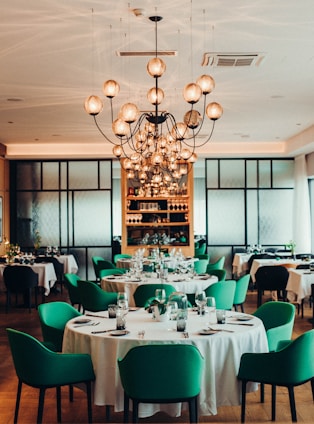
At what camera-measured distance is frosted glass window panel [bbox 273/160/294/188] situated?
49.8 feet

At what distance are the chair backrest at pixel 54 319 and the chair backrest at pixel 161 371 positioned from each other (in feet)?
4.89

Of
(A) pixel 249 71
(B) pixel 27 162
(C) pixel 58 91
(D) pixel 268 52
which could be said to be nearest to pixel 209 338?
(D) pixel 268 52

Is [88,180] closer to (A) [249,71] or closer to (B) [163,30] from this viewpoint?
(A) [249,71]

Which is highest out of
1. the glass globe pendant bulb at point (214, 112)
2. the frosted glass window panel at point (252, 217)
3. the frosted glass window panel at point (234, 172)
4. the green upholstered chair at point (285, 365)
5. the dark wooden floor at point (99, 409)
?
the frosted glass window panel at point (234, 172)

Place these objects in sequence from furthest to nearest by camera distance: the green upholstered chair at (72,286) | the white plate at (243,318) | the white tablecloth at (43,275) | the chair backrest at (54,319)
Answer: the white tablecloth at (43,275)
the green upholstered chair at (72,286)
the chair backrest at (54,319)
the white plate at (243,318)

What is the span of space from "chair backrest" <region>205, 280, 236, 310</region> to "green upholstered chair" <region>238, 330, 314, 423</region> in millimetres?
2480

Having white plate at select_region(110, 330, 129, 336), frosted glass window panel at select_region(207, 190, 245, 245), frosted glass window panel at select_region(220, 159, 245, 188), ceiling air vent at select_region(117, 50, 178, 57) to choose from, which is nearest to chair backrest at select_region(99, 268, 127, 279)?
ceiling air vent at select_region(117, 50, 178, 57)

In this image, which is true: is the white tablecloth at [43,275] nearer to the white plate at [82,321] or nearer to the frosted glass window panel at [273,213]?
the white plate at [82,321]

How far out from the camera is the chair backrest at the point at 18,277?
10102 millimetres

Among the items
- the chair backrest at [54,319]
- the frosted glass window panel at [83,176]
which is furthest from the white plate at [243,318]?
the frosted glass window panel at [83,176]

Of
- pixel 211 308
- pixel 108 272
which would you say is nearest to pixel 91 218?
pixel 108 272

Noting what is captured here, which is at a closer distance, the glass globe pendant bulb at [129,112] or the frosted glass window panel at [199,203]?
the glass globe pendant bulb at [129,112]

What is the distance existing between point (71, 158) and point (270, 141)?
5.11 meters

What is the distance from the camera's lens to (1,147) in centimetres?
1434
